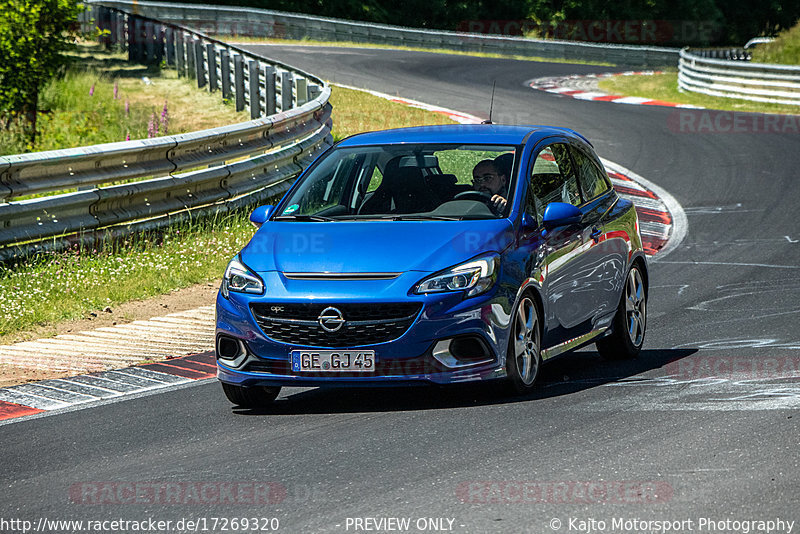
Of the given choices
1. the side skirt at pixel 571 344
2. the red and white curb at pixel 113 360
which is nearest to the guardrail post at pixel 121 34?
the red and white curb at pixel 113 360

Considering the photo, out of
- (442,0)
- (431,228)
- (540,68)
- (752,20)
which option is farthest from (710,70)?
(752,20)

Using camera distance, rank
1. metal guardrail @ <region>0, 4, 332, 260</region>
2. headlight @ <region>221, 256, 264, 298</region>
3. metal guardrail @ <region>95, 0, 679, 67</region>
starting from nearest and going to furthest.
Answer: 1. headlight @ <region>221, 256, 264, 298</region>
2. metal guardrail @ <region>0, 4, 332, 260</region>
3. metal guardrail @ <region>95, 0, 679, 67</region>

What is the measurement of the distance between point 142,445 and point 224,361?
88 cm

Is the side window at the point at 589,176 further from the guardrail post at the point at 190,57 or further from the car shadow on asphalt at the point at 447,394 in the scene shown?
the guardrail post at the point at 190,57

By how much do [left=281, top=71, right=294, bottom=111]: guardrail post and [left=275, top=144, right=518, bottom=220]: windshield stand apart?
40.5 ft

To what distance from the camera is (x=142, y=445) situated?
6.48m

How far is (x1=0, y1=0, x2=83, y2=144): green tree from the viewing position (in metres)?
22.0

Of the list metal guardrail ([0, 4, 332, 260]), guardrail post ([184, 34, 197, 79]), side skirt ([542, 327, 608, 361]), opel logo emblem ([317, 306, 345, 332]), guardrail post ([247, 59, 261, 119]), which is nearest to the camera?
opel logo emblem ([317, 306, 345, 332])

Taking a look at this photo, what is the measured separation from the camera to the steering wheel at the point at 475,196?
7652 mm

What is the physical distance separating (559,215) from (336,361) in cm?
168

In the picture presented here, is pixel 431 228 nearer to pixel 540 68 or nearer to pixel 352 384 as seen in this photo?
pixel 352 384

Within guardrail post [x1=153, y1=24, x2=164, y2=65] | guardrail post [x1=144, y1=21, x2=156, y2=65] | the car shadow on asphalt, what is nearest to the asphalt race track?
the car shadow on asphalt

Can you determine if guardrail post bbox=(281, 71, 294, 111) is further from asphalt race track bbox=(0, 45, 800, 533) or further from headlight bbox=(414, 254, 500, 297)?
headlight bbox=(414, 254, 500, 297)

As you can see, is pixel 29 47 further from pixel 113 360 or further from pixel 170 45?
pixel 113 360
